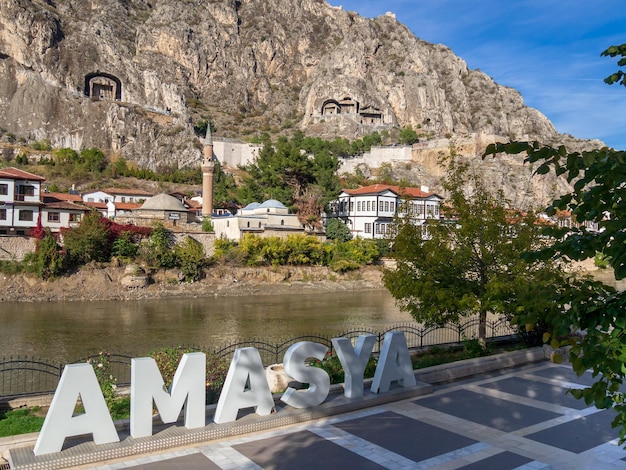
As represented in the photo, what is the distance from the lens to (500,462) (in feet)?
29.9

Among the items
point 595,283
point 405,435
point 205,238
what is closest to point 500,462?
point 405,435

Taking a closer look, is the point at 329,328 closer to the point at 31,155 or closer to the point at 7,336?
the point at 7,336

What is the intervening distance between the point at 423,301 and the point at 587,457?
314 inches

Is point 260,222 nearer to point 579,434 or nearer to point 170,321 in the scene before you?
point 170,321

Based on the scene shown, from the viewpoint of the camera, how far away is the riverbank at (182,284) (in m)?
39.6

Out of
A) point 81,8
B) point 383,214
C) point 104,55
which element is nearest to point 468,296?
point 383,214

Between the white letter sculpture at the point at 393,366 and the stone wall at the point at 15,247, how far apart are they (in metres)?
39.2

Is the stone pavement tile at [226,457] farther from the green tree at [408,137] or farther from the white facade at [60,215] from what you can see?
the green tree at [408,137]

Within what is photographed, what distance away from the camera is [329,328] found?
2944 centimetres

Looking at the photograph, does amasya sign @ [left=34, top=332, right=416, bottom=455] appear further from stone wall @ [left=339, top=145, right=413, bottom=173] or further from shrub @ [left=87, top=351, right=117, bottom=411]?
stone wall @ [left=339, top=145, right=413, bottom=173]

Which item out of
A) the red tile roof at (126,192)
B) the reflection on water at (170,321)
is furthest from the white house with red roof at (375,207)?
the red tile roof at (126,192)

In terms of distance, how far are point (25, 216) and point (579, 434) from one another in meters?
46.6

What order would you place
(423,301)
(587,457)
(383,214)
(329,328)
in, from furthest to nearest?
(383,214) < (329,328) < (423,301) < (587,457)

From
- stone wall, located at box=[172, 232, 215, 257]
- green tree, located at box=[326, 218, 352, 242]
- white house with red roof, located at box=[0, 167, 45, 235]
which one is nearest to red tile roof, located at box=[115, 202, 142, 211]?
stone wall, located at box=[172, 232, 215, 257]
